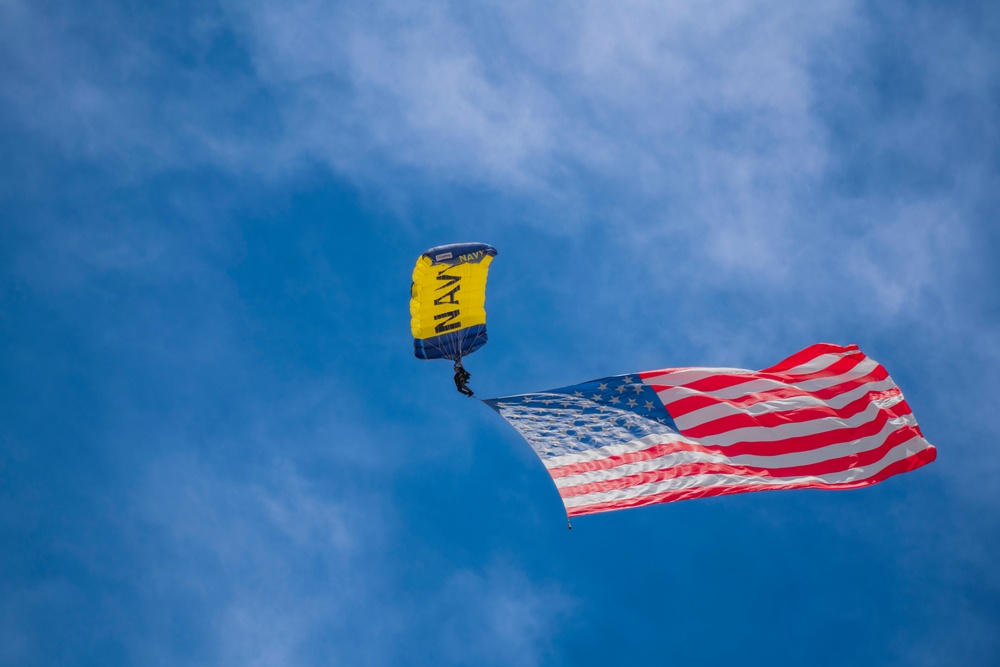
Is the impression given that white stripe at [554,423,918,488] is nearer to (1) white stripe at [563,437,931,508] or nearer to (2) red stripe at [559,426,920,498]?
(2) red stripe at [559,426,920,498]

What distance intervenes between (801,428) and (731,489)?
3.56 metres

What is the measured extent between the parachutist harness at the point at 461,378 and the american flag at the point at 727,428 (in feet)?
9.26

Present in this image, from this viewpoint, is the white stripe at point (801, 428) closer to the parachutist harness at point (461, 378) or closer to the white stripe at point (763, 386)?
the white stripe at point (763, 386)

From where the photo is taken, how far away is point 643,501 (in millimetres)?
26438

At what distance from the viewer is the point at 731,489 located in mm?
27406

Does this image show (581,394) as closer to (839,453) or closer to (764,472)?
(764,472)

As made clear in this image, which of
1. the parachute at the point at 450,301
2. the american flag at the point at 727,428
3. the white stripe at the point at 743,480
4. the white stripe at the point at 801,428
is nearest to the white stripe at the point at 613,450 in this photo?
the american flag at the point at 727,428

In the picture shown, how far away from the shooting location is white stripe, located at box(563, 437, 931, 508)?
87.0 ft

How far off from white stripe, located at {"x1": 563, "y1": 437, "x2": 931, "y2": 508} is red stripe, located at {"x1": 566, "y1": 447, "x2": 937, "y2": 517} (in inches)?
4.0

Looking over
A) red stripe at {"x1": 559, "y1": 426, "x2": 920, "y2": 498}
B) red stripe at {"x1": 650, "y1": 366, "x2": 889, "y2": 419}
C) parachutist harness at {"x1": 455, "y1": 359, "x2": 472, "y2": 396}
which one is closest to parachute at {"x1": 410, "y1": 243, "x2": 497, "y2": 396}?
parachutist harness at {"x1": 455, "y1": 359, "x2": 472, "y2": 396}

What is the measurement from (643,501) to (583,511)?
192cm

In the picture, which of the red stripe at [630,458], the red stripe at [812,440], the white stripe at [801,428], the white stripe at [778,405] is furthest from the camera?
the white stripe at [778,405]

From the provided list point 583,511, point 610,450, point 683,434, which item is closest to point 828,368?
point 683,434

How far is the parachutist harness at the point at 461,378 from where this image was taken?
31438 mm
